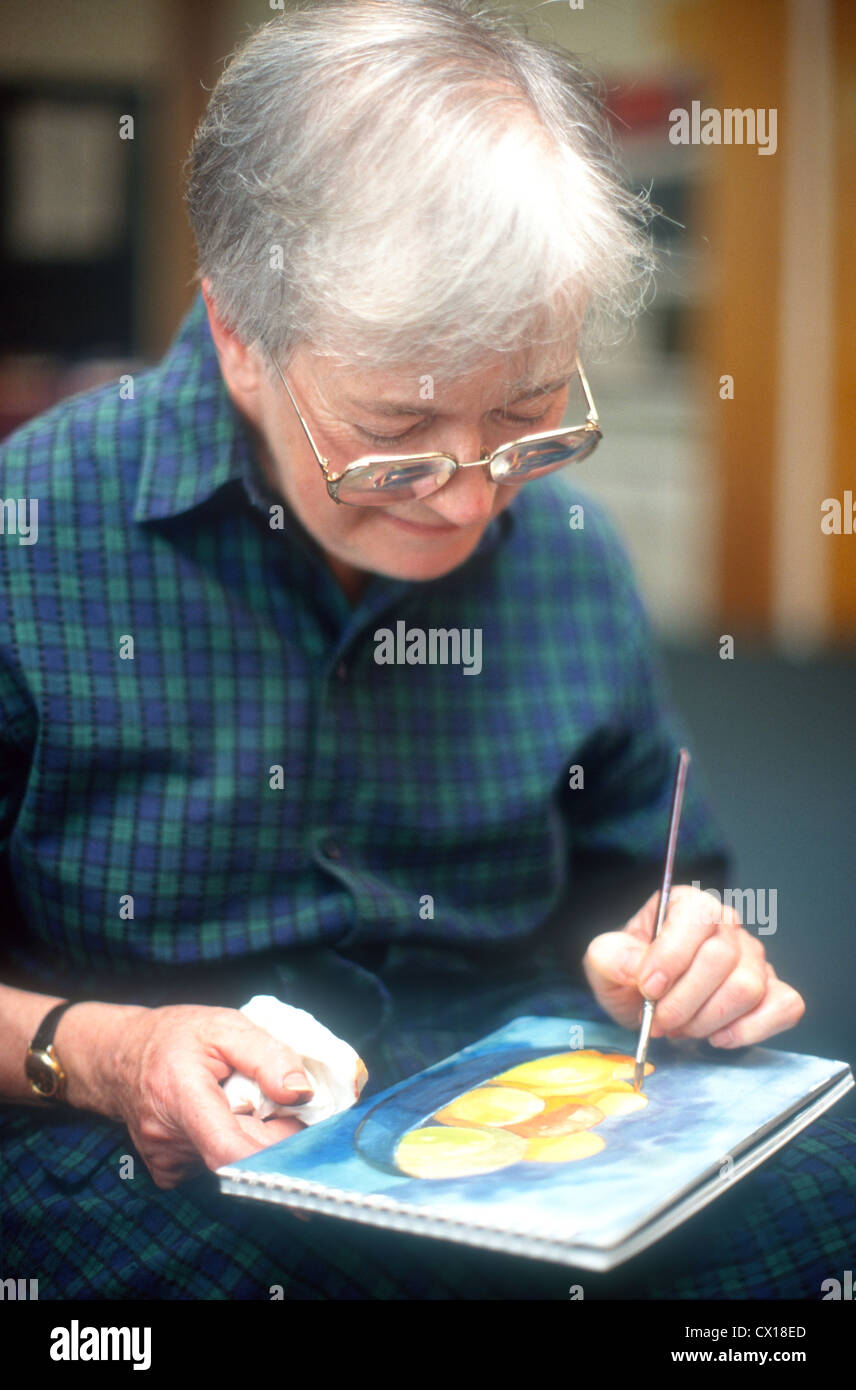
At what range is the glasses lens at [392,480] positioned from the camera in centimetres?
82

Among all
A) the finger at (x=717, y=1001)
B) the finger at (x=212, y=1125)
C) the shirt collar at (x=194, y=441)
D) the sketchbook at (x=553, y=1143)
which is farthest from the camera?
the shirt collar at (x=194, y=441)

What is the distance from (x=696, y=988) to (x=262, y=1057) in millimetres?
273

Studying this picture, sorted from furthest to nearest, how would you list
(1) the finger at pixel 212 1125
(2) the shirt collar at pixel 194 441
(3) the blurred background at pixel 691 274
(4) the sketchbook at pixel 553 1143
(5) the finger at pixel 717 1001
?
(3) the blurred background at pixel 691 274
(2) the shirt collar at pixel 194 441
(5) the finger at pixel 717 1001
(1) the finger at pixel 212 1125
(4) the sketchbook at pixel 553 1143

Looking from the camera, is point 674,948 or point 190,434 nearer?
point 674,948

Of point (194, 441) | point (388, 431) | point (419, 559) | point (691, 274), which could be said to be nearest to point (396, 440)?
point (388, 431)

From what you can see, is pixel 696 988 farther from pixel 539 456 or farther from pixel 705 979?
pixel 539 456

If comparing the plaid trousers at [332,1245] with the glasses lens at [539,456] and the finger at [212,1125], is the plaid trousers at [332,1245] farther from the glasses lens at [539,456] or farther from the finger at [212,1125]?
the glasses lens at [539,456]

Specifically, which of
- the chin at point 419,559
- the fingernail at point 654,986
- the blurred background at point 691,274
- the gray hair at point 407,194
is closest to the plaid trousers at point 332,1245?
the fingernail at point 654,986

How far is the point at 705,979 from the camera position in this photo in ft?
2.81

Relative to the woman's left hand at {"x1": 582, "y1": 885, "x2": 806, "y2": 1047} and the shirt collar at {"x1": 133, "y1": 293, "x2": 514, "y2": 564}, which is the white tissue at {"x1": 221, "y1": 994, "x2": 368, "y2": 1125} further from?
the shirt collar at {"x1": 133, "y1": 293, "x2": 514, "y2": 564}

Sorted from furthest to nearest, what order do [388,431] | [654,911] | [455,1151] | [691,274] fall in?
[691,274] → [654,911] → [388,431] → [455,1151]

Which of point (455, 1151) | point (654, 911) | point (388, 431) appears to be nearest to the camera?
point (455, 1151)

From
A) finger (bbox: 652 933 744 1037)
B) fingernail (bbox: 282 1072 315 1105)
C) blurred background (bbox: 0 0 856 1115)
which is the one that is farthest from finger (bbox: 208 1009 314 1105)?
blurred background (bbox: 0 0 856 1115)
